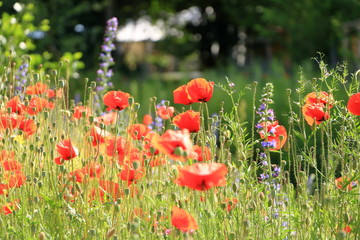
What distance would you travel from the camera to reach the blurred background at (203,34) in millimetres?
12180

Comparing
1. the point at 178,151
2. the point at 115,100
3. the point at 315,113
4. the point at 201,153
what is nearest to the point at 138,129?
the point at 115,100

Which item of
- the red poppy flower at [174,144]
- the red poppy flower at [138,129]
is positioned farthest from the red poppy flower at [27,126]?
the red poppy flower at [174,144]

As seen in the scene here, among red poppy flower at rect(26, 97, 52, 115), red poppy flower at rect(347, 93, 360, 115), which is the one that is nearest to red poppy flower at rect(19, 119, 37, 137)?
red poppy flower at rect(26, 97, 52, 115)

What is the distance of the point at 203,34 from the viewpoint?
22.5 m

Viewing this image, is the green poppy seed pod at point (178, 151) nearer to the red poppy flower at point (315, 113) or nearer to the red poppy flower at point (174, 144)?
the red poppy flower at point (174, 144)

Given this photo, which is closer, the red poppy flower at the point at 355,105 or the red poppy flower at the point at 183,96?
the red poppy flower at the point at 355,105

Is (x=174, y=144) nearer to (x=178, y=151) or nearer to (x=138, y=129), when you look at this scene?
(x=178, y=151)

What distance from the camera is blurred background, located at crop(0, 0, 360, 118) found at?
1218 centimetres

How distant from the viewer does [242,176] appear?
2320 millimetres

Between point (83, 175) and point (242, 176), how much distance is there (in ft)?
2.17

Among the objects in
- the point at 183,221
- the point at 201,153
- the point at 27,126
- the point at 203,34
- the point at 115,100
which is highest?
the point at 203,34

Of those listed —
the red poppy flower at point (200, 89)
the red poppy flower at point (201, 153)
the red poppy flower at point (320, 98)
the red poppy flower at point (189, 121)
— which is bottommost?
the red poppy flower at point (201, 153)

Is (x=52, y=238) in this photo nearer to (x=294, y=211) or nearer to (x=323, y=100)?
(x=294, y=211)

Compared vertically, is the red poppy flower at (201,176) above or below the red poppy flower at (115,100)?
below
